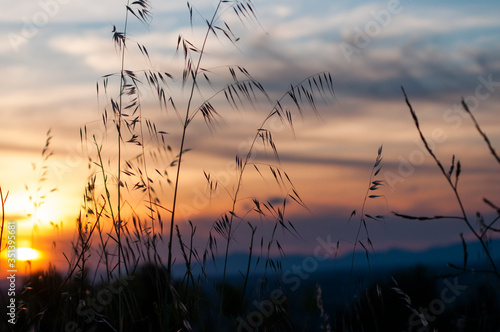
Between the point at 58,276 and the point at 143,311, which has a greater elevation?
the point at 58,276

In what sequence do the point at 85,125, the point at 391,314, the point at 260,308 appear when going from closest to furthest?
the point at 260,308, the point at 85,125, the point at 391,314

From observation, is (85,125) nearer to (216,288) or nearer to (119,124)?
(119,124)

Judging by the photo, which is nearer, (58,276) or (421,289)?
(58,276)

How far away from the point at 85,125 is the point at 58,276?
112cm

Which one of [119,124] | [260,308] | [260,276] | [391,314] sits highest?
[119,124]

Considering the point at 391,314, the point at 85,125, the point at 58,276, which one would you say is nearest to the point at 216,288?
the point at 85,125

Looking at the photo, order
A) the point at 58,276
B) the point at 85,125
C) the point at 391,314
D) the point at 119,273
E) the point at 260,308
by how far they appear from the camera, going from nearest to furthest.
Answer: the point at 260,308, the point at 119,273, the point at 85,125, the point at 58,276, the point at 391,314

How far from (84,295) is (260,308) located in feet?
3.48

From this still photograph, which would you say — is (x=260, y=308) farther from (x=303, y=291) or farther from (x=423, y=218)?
(x=423, y=218)

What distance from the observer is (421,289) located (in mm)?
3922

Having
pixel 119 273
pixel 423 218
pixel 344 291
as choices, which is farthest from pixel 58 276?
pixel 423 218

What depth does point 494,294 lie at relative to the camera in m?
2.47

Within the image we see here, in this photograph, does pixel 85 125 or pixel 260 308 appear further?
pixel 85 125

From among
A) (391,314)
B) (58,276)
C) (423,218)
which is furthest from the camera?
(391,314)
